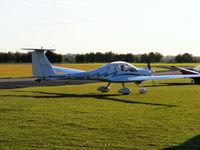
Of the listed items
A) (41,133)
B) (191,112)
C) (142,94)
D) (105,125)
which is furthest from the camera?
(142,94)

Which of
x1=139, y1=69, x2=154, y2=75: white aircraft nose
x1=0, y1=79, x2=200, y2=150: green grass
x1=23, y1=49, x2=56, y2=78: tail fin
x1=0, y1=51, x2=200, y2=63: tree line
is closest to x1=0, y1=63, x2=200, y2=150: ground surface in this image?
x1=0, y1=79, x2=200, y2=150: green grass

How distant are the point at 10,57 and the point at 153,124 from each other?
135m

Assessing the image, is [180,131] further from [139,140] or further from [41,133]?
[41,133]

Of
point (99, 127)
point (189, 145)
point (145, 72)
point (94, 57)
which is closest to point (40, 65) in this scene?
point (145, 72)

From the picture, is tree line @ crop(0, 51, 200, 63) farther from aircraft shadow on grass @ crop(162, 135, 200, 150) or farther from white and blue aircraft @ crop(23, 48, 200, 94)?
aircraft shadow on grass @ crop(162, 135, 200, 150)

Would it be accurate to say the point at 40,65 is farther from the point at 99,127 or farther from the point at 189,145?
the point at 189,145

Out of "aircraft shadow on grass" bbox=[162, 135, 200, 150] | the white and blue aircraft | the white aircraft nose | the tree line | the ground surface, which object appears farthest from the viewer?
the tree line

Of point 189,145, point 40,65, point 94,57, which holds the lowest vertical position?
point 189,145

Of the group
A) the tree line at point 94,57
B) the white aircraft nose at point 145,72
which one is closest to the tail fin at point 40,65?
the white aircraft nose at point 145,72

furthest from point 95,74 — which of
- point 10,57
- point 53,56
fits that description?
point 10,57

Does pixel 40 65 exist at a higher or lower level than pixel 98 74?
higher

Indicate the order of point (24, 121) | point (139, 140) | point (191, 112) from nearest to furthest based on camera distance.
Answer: point (139, 140), point (24, 121), point (191, 112)

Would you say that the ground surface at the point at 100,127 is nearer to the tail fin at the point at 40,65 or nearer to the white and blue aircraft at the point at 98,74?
the white and blue aircraft at the point at 98,74

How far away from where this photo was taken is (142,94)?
736 inches
